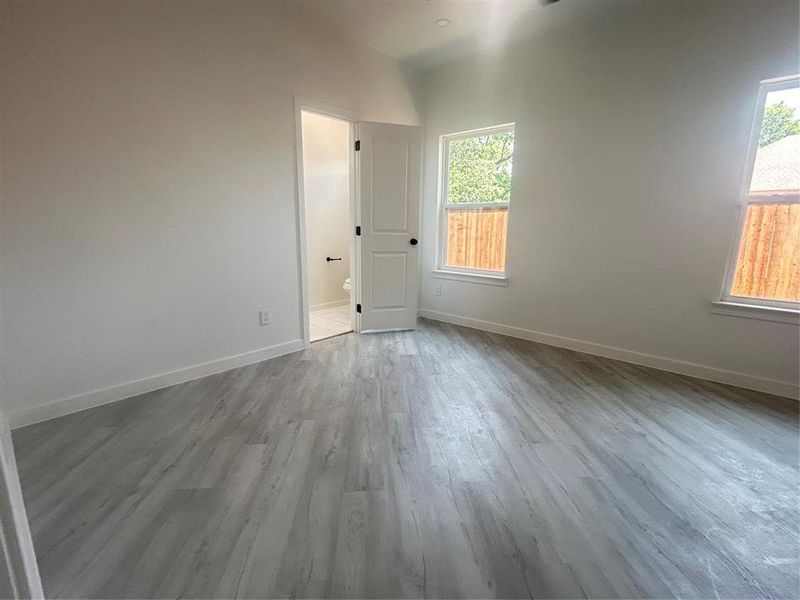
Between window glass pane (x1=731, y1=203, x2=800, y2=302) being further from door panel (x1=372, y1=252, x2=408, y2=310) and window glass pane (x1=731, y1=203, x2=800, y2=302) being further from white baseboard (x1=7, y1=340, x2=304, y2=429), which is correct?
white baseboard (x1=7, y1=340, x2=304, y2=429)

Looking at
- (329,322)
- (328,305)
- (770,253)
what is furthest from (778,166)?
(328,305)

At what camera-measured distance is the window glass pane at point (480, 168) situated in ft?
12.0

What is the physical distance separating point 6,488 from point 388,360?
251 cm

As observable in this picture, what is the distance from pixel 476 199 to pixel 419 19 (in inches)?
66.1

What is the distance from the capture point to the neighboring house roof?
2.34 m

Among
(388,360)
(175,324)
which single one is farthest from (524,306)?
(175,324)

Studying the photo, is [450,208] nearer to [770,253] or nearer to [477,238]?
[477,238]

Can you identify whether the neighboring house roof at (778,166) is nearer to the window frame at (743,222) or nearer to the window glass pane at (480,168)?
the window frame at (743,222)

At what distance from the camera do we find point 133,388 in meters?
2.38

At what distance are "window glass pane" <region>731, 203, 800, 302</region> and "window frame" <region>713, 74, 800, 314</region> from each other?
1.1 inches

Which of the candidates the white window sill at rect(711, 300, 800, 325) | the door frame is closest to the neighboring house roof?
the white window sill at rect(711, 300, 800, 325)

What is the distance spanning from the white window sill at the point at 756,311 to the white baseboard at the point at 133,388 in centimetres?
341

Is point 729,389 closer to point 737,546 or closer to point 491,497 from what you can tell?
point 737,546

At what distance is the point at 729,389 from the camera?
8.41ft
